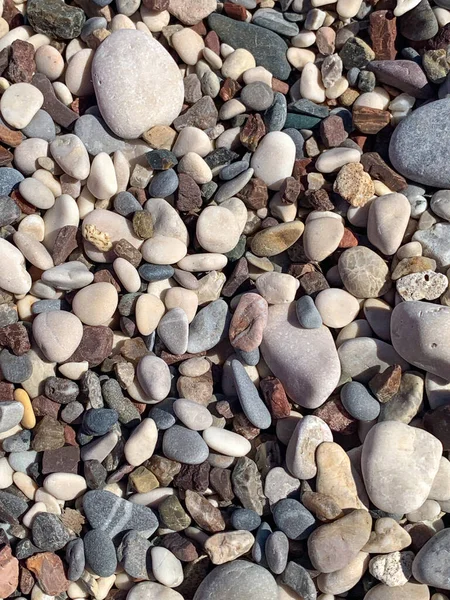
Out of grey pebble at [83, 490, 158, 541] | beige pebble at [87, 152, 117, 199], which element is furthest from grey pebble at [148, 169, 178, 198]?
grey pebble at [83, 490, 158, 541]

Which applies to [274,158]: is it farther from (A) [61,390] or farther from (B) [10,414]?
(B) [10,414]

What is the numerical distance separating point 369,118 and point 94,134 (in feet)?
→ 3.00

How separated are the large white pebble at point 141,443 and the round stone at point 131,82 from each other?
95cm

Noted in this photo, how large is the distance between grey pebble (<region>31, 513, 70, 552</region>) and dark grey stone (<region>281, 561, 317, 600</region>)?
633 mm

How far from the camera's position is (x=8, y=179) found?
2.00 meters

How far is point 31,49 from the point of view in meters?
2.07

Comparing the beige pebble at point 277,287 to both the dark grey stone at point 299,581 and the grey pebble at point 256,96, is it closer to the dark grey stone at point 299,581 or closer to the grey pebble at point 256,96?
the grey pebble at point 256,96

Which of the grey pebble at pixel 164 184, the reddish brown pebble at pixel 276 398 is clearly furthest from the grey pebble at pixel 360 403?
the grey pebble at pixel 164 184

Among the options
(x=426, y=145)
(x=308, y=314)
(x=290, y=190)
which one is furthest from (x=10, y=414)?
(x=426, y=145)

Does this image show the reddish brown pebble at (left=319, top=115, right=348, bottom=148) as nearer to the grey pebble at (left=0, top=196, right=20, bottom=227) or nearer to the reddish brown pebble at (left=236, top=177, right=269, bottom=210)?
the reddish brown pebble at (left=236, top=177, right=269, bottom=210)

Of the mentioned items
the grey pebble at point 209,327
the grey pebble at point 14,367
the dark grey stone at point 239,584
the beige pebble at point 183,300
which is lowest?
the dark grey stone at point 239,584

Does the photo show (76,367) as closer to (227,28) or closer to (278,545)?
(278,545)

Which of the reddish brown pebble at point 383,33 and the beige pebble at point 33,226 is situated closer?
the beige pebble at point 33,226

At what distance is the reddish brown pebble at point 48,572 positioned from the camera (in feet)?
5.71
